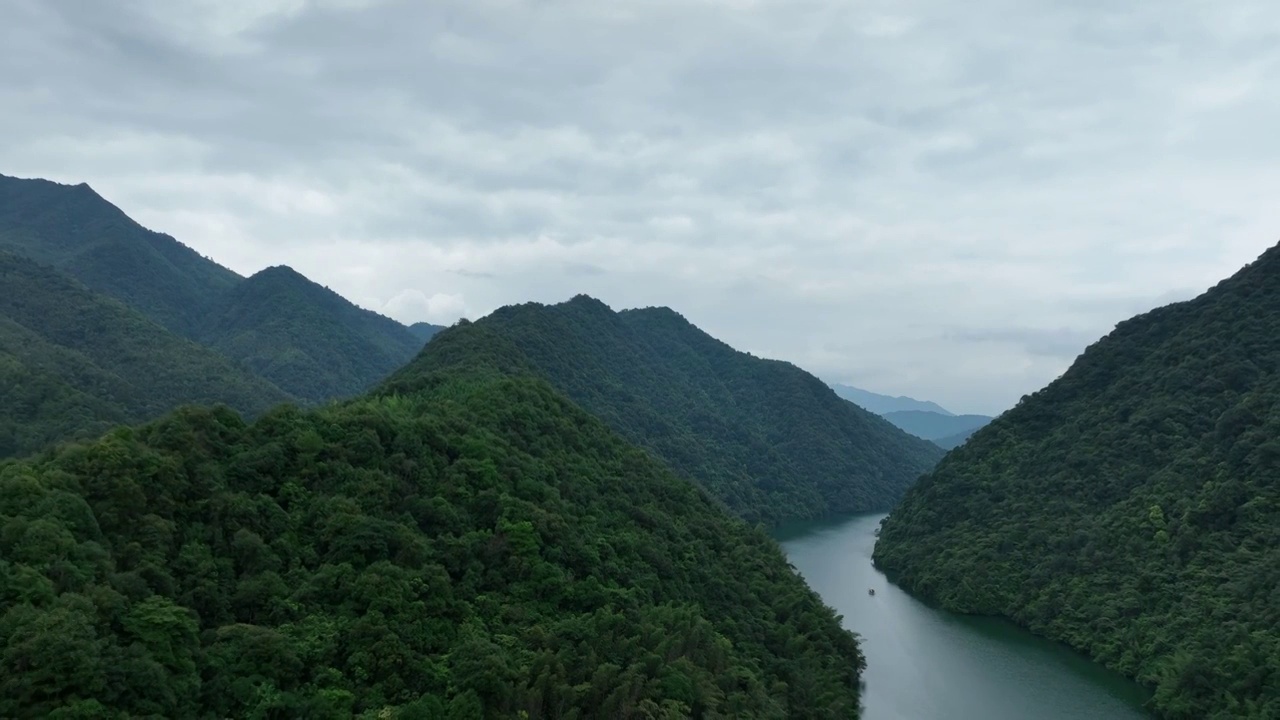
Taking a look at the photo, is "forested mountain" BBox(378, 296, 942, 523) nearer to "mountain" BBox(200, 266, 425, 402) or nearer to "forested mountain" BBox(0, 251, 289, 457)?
"forested mountain" BBox(0, 251, 289, 457)

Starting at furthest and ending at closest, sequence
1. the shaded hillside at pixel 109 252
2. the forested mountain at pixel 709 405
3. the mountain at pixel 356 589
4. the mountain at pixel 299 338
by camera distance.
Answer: the shaded hillside at pixel 109 252, the mountain at pixel 299 338, the forested mountain at pixel 709 405, the mountain at pixel 356 589

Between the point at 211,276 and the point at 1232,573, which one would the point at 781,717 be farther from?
the point at 211,276

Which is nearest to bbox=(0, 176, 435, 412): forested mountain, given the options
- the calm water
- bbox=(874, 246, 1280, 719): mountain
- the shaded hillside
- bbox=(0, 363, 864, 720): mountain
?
the shaded hillside

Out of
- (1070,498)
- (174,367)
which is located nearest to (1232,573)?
(1070,498)

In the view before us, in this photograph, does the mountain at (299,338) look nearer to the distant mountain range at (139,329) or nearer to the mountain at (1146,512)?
the distant mountain range at (139,329)

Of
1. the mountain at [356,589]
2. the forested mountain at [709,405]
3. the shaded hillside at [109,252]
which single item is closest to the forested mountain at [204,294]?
the shaded hillside at [109,252]
